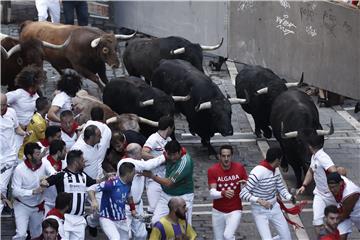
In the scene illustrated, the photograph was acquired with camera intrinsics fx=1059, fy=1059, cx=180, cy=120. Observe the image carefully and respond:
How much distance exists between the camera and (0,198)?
13508mm

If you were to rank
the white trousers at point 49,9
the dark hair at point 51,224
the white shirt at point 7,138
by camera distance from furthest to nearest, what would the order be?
1. the white trousers at point 49,9
2. the white shirt at point 7,138
3. the dark hair at point 51,224

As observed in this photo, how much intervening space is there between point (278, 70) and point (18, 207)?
33.0ft

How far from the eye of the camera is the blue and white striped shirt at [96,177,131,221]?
13.0 meters

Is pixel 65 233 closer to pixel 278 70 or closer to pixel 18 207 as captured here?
pixel 18 207

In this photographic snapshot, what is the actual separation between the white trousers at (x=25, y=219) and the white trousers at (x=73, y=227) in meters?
0.79

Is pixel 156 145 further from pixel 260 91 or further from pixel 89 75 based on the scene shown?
pixel 89 75

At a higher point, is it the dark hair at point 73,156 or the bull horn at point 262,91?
the dark hair at point 73,156

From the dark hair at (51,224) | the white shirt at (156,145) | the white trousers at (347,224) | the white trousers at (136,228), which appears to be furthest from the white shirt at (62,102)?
the white trousers at (347,224)

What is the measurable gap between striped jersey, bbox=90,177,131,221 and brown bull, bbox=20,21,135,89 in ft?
22.4

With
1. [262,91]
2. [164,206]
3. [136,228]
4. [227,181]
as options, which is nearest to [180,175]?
[164,206]

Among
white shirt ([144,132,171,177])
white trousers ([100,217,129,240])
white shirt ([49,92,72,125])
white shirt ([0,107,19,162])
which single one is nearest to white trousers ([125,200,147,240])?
white trousers ([100,217,129,240])

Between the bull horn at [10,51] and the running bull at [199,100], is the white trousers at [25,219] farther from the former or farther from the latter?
the bull horn at [10,51]

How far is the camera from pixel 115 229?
13.1 m

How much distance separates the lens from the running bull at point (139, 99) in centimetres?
1716
